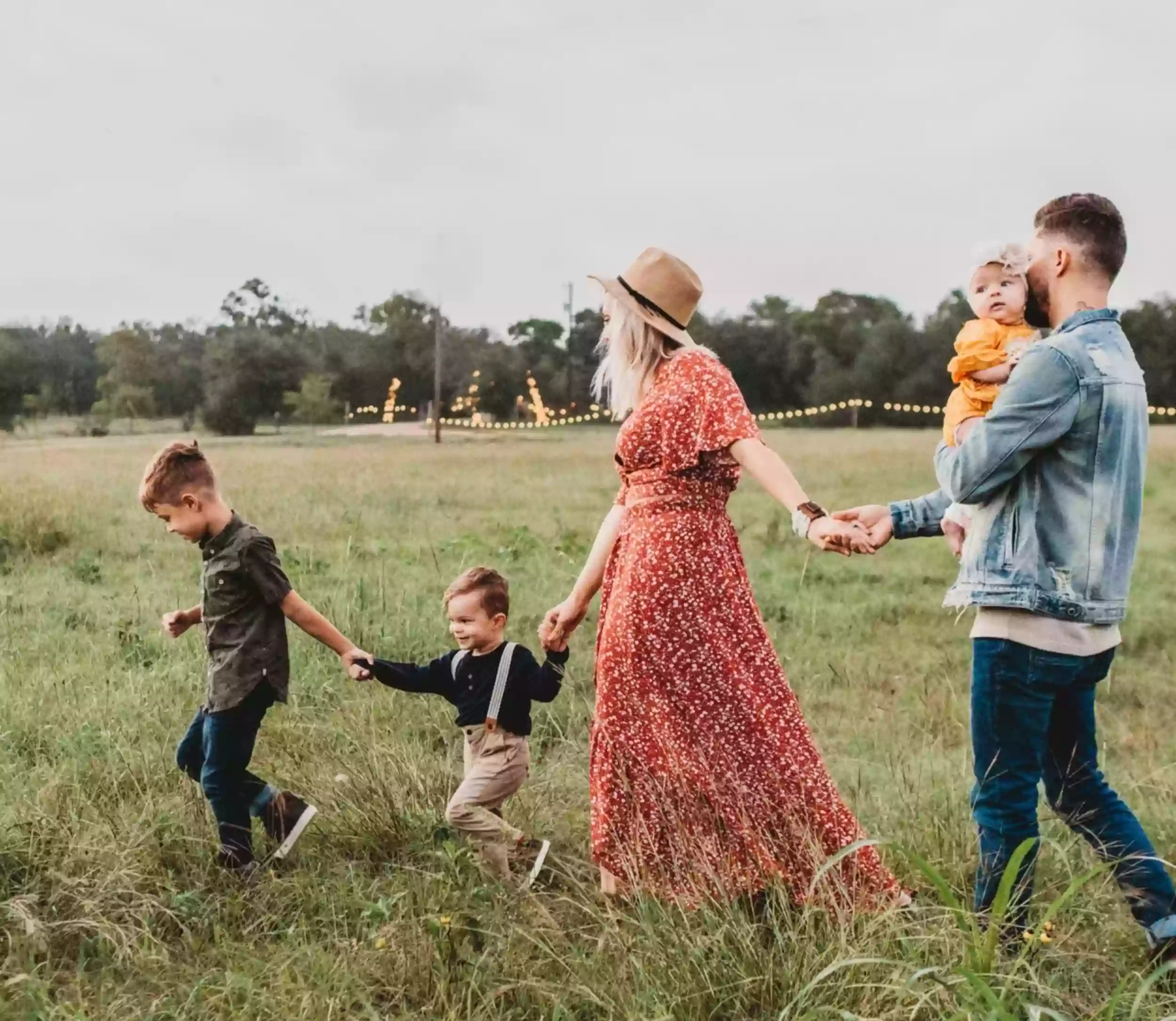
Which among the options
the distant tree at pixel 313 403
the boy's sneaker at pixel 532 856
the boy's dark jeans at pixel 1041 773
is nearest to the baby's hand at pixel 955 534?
the boy's dark jeans at pixel 1041 773

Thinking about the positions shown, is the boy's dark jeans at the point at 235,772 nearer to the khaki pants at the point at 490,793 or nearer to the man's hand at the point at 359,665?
the man's hand at the point at 359,665

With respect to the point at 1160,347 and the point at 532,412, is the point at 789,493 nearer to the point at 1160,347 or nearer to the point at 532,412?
the point at 532,412

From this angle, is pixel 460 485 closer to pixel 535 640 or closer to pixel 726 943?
pixel 535 640

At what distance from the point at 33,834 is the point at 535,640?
3.46 metres

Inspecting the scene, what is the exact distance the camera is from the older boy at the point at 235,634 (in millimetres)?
3334

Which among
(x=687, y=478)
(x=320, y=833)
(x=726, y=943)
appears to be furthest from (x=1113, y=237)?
(x=320, y=833)

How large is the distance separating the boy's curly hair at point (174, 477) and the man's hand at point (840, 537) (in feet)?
5.72

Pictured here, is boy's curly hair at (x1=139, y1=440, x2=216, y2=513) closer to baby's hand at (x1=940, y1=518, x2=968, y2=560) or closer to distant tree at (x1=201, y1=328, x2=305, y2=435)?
baby's hand at (x1=940, y1=518, x2=968, y2=560)

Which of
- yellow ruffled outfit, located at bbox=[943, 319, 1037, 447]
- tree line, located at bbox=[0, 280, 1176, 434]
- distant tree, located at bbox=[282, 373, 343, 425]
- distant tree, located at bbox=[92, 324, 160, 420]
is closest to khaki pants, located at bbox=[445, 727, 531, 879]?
yellow ruffled outfit, located at bbox=[943, 319, 1037, 447]

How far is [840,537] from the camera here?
9.29 ft

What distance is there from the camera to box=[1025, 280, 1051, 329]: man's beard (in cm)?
267

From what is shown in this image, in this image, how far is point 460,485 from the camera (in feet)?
44.0

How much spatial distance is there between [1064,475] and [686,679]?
3.72ft

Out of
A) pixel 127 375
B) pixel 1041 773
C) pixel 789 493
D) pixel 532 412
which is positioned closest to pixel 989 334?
pixel 789 493
